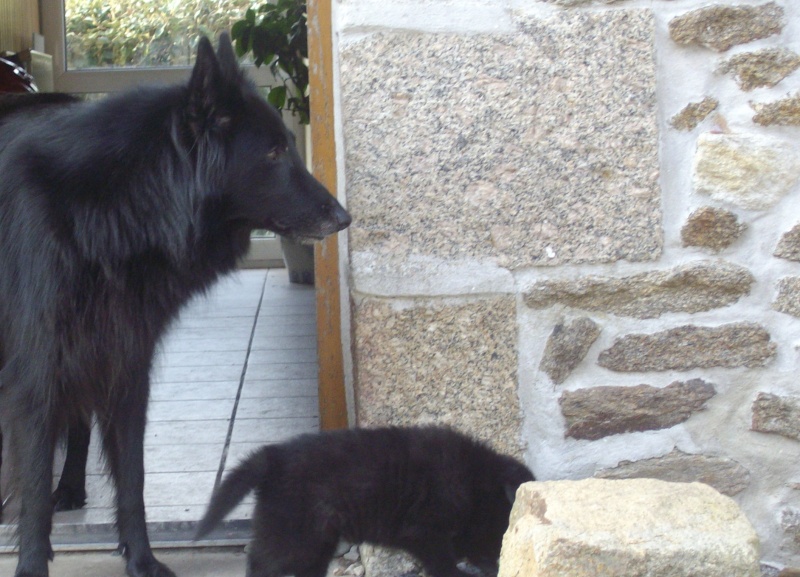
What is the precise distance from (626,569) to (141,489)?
138cm

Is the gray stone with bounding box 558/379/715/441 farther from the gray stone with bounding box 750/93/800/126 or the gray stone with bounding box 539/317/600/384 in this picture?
the gray stone with bounding box 750/93/800/126

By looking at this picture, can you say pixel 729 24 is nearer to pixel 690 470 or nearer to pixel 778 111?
pixel 778 111

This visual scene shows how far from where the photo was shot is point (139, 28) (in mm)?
6758

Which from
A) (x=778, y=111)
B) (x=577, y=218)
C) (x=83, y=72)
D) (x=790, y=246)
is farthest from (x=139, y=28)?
(x=790, y=246)

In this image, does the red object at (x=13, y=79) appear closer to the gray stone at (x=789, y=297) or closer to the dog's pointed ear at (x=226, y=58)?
the dog's pointed ear at (x=226, y=58)

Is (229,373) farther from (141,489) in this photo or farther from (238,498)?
(238,498)

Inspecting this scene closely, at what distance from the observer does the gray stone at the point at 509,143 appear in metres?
2.24

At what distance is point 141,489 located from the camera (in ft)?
7.85

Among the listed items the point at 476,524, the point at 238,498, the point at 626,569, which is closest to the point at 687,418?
the point at 476,524

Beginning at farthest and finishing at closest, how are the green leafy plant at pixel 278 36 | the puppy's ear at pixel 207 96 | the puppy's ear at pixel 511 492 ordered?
the green leafy plant at pixel 278 36, the puppy's ear at pixel 511 492, the puppy's ear at pixel 207 96

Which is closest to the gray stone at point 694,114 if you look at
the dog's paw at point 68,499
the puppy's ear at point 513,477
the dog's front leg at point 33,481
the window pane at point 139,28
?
the puppy's ear at point 513,477

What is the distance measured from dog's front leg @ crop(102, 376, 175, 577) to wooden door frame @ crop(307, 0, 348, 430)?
0.56 m

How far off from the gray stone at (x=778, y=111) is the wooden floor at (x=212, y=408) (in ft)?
4.99

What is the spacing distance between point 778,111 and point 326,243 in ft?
4.31
